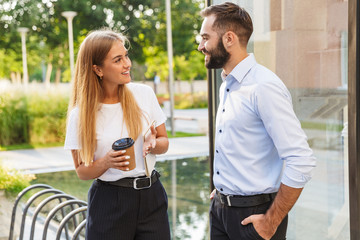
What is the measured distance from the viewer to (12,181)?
7238 millimetres

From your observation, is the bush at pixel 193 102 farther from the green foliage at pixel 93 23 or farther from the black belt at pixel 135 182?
the black belt at pixel 135 182

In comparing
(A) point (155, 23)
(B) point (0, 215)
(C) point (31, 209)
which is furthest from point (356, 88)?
(A) point (155, 23)

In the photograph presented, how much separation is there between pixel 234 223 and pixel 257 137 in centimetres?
39

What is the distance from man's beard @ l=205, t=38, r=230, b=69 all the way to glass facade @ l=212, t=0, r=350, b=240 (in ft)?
2.48

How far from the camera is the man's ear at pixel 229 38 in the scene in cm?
215

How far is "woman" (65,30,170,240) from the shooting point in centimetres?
244

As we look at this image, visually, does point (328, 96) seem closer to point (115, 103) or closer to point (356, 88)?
point (356, 88)

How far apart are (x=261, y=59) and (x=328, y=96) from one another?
554 mm

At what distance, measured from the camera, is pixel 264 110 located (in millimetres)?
1985

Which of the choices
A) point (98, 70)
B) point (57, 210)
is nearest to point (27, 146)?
point (57, 210)

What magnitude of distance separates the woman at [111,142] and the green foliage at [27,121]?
1350 cm

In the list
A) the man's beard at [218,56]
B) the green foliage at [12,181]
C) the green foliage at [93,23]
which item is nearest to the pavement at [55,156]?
the green foliage at [12,181]

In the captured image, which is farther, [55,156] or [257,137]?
[55,156]

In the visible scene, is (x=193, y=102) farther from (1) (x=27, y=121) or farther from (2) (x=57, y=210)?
(2) (x=57, y=210)
